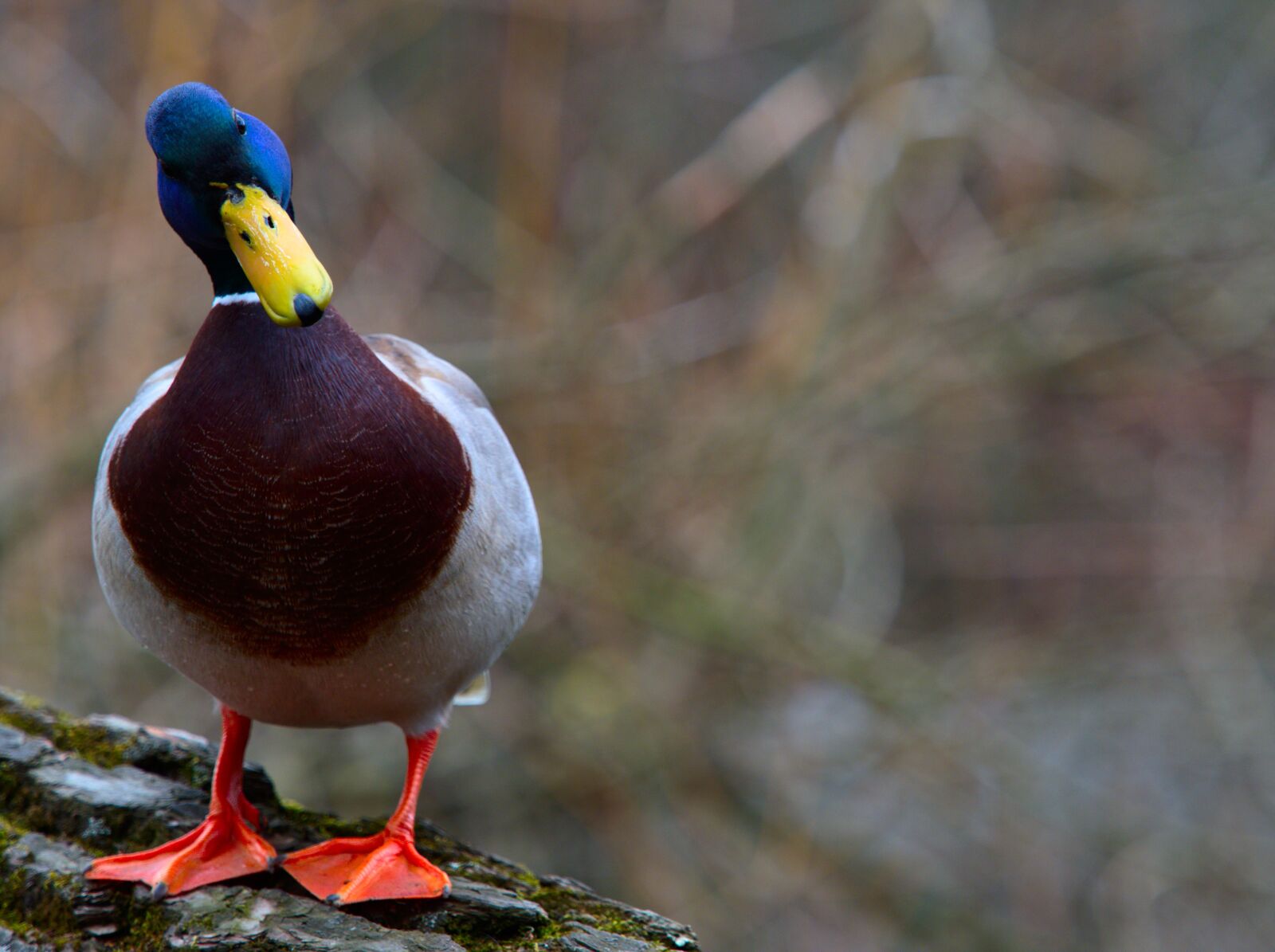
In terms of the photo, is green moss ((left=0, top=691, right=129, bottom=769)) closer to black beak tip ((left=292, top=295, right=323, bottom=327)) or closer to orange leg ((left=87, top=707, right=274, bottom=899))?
orange leg ((left=87, top=707, right=274, bottom=899))

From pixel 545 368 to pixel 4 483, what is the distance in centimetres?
207

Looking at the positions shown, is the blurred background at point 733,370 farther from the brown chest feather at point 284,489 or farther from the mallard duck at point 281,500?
the brown chest feather at point 284,489

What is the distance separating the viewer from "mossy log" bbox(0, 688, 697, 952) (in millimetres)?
2312

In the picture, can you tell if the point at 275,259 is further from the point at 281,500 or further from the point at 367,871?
the point at 367,871

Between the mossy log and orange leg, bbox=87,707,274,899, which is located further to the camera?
orange leg, bbox=87,707,274,899

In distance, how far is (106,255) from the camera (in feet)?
16.3

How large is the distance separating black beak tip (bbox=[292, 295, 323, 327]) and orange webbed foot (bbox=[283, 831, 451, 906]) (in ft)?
3.55

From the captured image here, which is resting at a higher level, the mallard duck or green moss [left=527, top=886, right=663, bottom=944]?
the mallard duck

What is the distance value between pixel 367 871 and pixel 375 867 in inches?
0.7

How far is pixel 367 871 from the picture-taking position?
95.1 inches

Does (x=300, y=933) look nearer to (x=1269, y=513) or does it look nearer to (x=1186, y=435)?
(x=1269, y=513)

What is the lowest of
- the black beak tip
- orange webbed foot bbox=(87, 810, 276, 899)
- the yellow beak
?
orange webbed foot bbox=(87, 810, 276, 899)

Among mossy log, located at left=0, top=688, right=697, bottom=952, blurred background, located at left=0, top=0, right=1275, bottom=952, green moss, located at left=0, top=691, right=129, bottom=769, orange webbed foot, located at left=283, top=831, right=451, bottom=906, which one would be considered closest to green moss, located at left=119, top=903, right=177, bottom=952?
mossy log, located at left=0, top=688, right=697, bottom=952

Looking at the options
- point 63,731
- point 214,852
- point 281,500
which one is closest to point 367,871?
point 214,852
